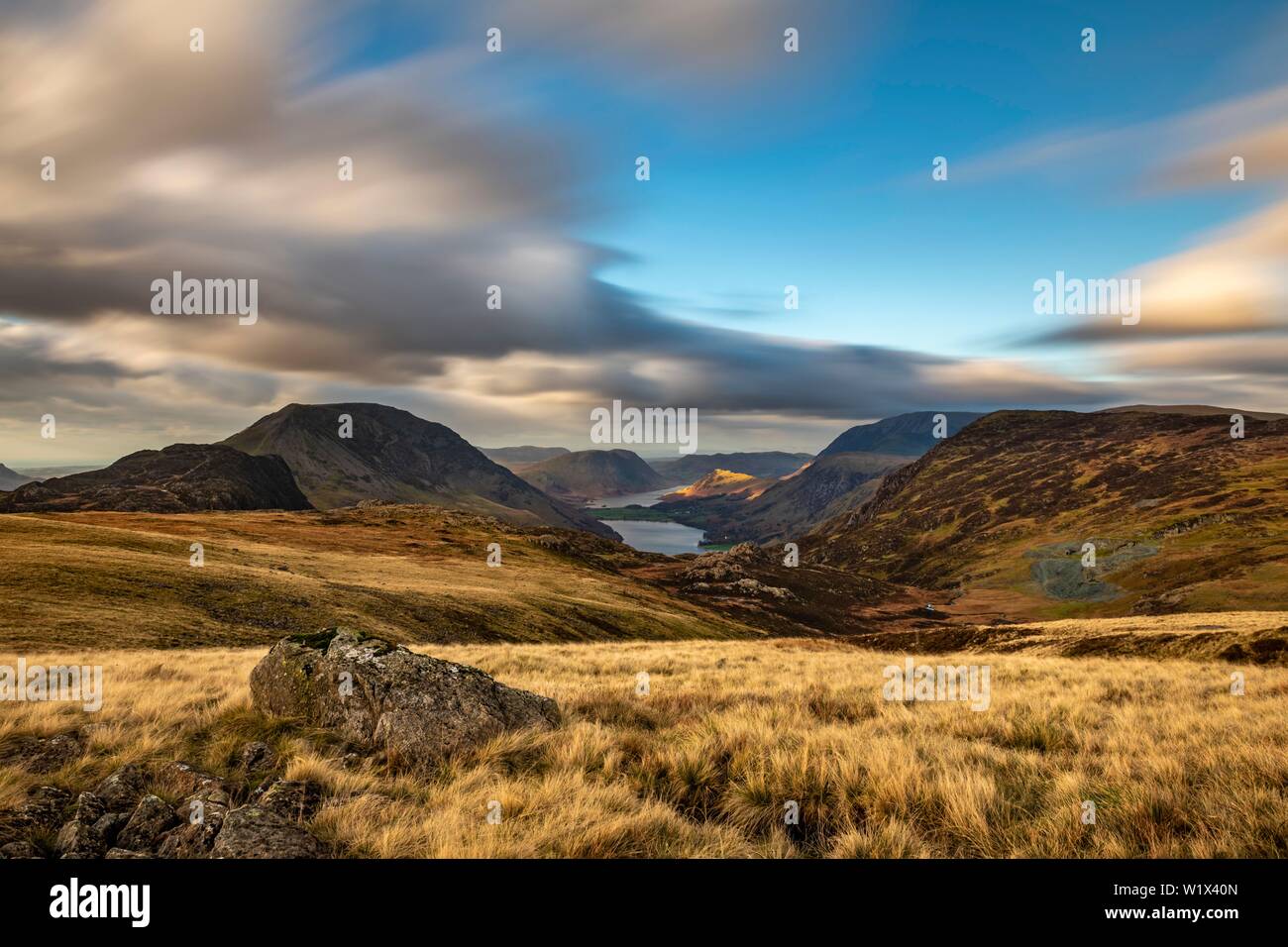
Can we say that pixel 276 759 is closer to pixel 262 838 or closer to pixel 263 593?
pixel 262 838

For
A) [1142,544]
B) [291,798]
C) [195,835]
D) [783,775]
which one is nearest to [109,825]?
[195,835]

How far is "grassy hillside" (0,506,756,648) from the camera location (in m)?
25.1

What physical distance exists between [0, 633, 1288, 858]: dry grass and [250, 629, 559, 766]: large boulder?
0.47 meters

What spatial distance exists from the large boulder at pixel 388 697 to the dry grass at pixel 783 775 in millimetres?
465

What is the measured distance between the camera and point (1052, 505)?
18862 centimetres

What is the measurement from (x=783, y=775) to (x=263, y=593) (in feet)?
117

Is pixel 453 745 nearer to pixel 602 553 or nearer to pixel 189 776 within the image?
pixel 189 776

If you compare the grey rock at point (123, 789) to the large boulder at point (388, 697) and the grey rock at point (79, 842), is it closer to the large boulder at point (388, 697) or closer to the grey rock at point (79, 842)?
the grey rock at point (79, 842)

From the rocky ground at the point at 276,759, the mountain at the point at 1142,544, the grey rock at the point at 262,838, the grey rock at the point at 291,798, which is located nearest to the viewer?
the grey rock at the point at 262,838

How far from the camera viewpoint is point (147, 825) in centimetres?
501

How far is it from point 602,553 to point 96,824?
138 meters

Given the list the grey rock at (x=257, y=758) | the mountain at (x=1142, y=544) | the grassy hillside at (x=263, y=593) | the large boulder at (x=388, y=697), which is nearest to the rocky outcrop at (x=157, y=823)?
the grey rock at (x=257, y=758)

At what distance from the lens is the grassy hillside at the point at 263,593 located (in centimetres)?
2514
